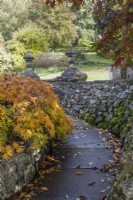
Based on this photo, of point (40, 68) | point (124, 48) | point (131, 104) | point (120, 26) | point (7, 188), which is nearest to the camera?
point (124, 48)

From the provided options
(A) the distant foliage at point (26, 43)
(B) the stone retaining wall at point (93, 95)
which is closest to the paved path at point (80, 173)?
(B) the stone retaining wall at point (93, 95)

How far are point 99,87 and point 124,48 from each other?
22.4 feet

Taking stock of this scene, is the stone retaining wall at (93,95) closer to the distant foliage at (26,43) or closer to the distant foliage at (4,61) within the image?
the distant foliage at (4,61)

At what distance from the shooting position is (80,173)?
532 centimetres

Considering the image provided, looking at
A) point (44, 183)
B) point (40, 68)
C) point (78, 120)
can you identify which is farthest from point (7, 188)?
point (40, 68)

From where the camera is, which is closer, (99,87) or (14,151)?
(14,151)

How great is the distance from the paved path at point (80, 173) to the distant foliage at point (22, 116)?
0.64 metres

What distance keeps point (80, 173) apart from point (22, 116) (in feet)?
A: 4.38

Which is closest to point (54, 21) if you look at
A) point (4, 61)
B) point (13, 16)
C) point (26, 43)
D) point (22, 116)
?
point (13, 16)

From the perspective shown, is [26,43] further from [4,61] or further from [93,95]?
[93,95]

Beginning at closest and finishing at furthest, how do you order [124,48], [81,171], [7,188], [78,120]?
[124,48] < [7,188] < [81,171] < [78,120]

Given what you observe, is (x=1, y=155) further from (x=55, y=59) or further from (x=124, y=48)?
(x=55, y=59)

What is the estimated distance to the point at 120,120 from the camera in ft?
26.5

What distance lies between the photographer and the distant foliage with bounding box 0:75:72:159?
4691 mm
